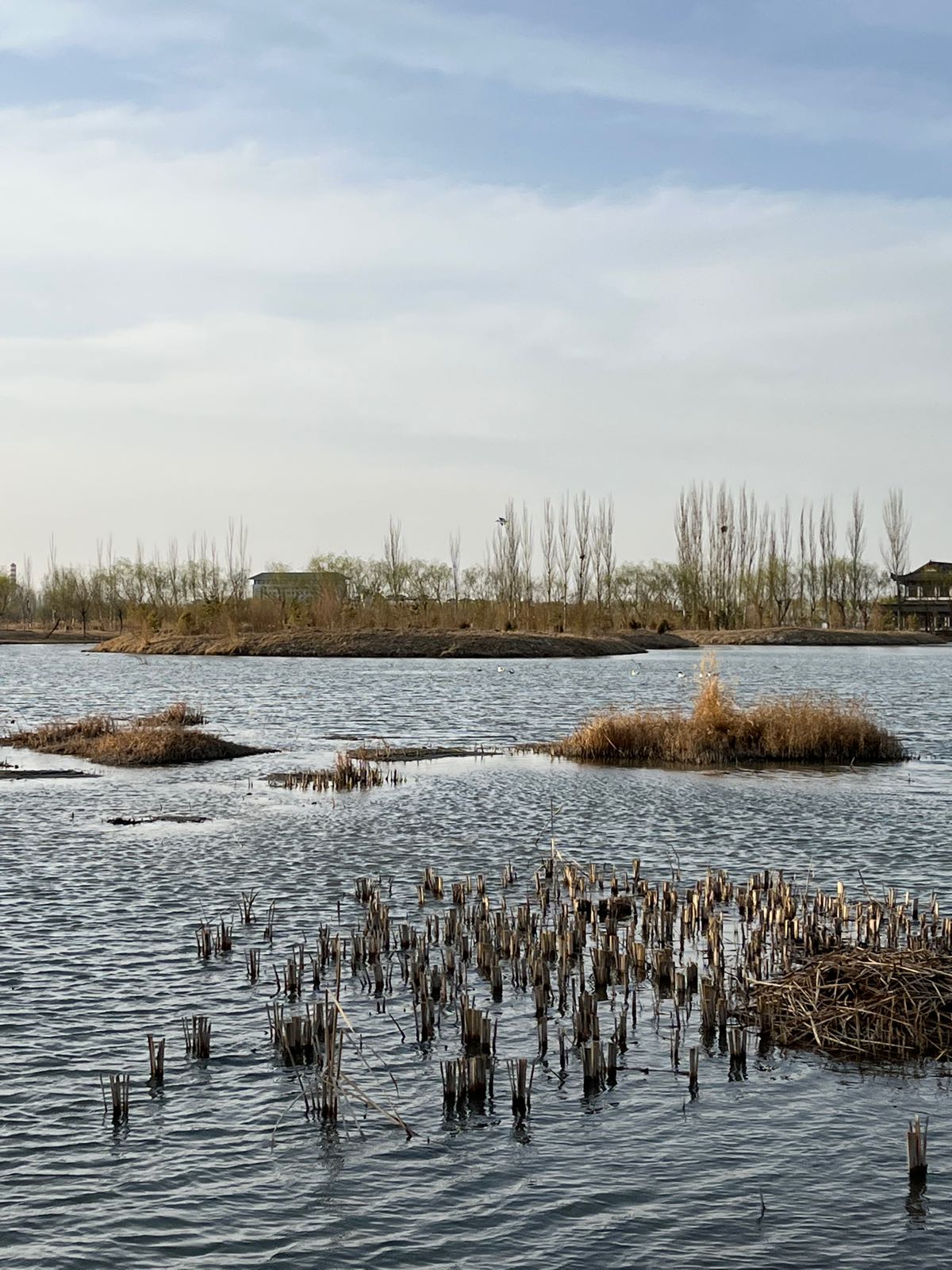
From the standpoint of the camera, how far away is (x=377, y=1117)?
963 centimetres

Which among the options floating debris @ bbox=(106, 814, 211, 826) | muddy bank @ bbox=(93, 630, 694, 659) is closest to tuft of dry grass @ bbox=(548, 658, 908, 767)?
floating debris @ bbox=(106, 814, 211, 826)

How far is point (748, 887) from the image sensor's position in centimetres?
1702

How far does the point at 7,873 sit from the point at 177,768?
13.9 m

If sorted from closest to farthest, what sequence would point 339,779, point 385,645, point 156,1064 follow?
point 156,1064, point 339,779, point 385,645

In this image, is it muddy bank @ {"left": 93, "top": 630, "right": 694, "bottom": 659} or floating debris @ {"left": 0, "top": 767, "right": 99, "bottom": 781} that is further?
muddy bank @ {"left": 93, "top": 630, "right": 694, "bottom": 659}

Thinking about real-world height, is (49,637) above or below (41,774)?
above

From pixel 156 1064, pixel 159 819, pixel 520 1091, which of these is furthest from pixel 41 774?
pixel 520 1091

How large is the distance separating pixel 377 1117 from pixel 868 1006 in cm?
424

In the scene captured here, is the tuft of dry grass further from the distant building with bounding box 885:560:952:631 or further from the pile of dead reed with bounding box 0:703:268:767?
the distant building with bounding box 885:560:952:631

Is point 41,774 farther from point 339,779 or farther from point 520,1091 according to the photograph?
point 520,1091

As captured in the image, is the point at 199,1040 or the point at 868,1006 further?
the point at 868,1006

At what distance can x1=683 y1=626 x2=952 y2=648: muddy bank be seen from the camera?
135 m

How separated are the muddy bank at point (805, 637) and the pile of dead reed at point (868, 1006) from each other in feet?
410

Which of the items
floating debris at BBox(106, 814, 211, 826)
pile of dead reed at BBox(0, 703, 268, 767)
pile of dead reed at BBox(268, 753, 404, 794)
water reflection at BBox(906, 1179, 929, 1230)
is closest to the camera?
water reflection at BBox(906, 1179, 929, 1230)
